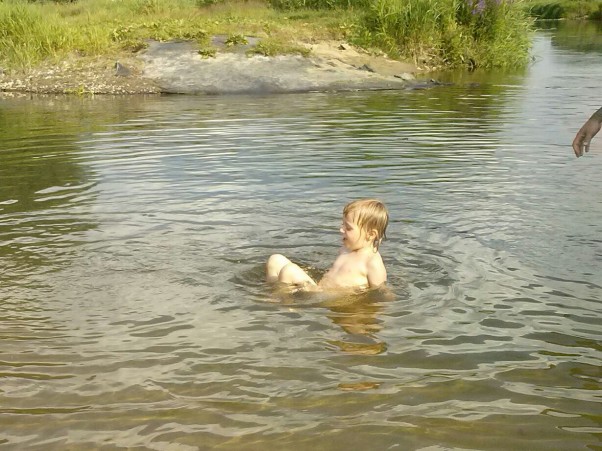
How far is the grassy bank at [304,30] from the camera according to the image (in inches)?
823

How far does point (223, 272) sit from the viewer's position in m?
6.05

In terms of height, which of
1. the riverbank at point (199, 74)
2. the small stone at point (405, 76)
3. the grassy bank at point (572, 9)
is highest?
the grassy bank at point (572, 9)

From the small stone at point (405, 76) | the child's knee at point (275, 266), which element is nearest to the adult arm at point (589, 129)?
the child's knee at point (275, 266)

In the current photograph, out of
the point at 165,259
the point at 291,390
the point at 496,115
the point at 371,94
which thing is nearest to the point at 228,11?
the point at 371,94

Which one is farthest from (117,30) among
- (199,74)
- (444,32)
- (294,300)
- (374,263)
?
(294,300)

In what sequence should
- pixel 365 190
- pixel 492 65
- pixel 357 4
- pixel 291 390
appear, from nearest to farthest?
pixel 291 390
pixel 365 190
pixel 492 65
pixel 357 4

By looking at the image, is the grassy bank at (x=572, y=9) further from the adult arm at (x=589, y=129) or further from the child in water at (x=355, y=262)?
the adult arm at (x=589, y=129)

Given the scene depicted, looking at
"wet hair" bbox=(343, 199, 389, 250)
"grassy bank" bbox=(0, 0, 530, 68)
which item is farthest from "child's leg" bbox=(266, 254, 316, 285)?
"grassy bank" bbox=(0, 0, 530, 68)

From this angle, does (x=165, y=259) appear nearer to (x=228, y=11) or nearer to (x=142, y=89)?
(x=142, y=89)

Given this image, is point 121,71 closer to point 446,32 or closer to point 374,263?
point 446,32

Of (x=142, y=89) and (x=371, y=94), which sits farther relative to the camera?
(x=142, y=89)

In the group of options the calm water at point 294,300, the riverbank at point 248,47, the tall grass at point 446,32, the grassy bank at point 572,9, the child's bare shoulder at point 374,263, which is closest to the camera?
the calm water at point 294,300

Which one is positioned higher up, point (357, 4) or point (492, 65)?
point (357, 4)

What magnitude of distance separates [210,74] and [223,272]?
13.8 m
